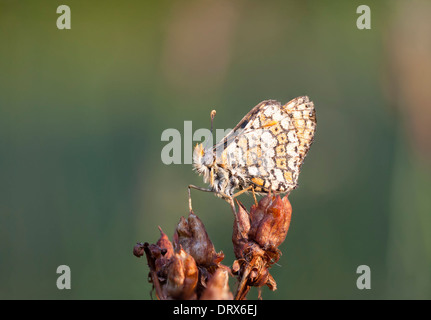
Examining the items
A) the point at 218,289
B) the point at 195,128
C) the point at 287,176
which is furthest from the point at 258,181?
the point at 195,128

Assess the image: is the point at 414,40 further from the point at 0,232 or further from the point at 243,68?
the point at 0,232

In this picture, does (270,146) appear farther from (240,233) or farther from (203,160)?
(240,233)

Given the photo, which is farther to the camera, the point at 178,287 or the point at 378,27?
the point at 378,27

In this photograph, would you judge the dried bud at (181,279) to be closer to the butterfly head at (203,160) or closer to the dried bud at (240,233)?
the dried bud at (240,233)

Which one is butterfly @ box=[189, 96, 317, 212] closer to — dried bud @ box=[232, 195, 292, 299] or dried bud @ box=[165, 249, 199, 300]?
dried bud @ box=[232, 195, 292, 299]

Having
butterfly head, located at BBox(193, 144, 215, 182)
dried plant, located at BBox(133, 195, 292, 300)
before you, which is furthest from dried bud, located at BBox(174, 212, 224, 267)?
A: butterfly head, located at BBox(193, 144, 215, 182)

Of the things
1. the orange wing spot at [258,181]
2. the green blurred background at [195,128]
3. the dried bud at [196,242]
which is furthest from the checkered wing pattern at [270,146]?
the green blurred background at [195,128]

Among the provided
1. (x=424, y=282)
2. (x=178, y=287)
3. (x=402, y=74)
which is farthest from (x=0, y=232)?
(x=402, y=74)
